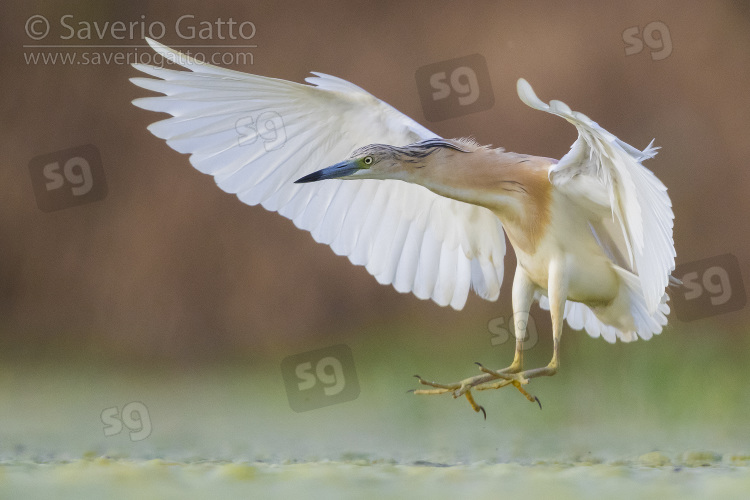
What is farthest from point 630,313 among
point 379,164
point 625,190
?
point 379,164

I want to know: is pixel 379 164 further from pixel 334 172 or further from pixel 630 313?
pixel 630 313

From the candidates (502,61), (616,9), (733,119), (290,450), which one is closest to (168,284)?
(290,450)

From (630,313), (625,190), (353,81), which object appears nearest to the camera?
(625,190)

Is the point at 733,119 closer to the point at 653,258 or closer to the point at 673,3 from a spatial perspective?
the point at 673,3

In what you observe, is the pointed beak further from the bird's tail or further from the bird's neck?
the bird's tail

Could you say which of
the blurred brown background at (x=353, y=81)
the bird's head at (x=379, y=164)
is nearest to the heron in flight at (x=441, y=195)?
the bird's head at (x=379, y=164)

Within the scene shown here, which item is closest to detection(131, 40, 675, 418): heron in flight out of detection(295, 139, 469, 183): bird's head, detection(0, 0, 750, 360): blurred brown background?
detection(295, 139, 469, 183): bird's head
